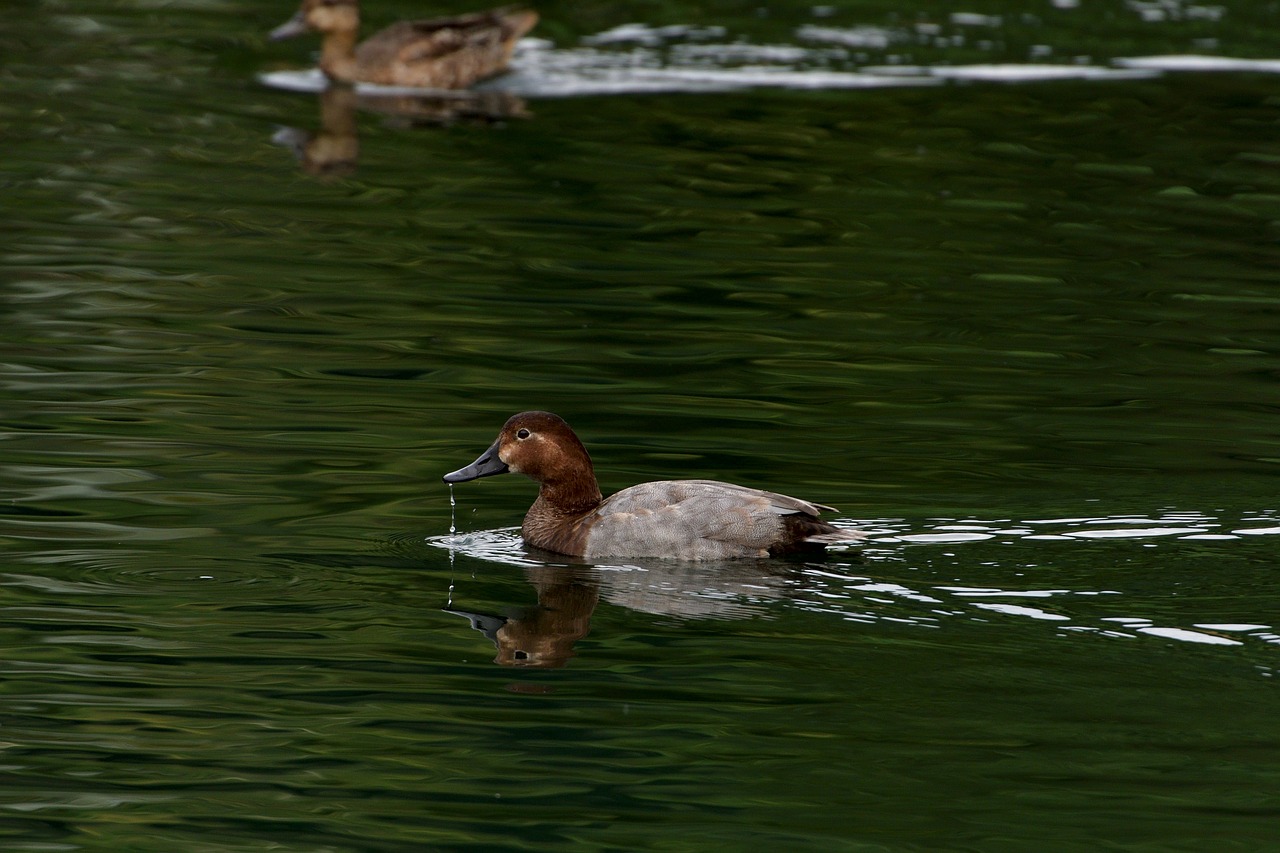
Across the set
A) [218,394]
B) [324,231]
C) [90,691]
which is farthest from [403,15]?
[90,691]

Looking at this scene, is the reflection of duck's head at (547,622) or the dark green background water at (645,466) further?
the reflection of duck's head at (547,622)

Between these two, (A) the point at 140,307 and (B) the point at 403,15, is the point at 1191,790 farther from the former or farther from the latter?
(B) the point at 403,15

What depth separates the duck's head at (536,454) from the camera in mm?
9422

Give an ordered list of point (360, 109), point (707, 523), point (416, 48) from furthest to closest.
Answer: point (416, 48) → point (360, 109) → point (707, 523)

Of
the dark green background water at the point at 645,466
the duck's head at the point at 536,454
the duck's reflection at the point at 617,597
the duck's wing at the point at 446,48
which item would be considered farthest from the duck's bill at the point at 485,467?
the duck's wing at the point at 446,48

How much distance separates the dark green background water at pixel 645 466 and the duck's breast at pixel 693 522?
0.14 meters

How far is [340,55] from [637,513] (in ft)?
45.7

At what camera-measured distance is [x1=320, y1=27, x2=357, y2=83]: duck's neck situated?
21.7 meters

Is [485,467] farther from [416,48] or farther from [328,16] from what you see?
[328,16]

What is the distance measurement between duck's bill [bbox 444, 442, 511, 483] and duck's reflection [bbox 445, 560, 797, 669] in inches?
24.9

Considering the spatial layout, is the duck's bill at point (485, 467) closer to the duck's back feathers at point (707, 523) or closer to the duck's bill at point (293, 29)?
the duck's back feathers at point (707, 523)

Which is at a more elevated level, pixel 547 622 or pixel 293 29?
pixel 293 29

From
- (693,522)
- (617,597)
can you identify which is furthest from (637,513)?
(617,597)

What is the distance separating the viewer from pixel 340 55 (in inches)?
859
